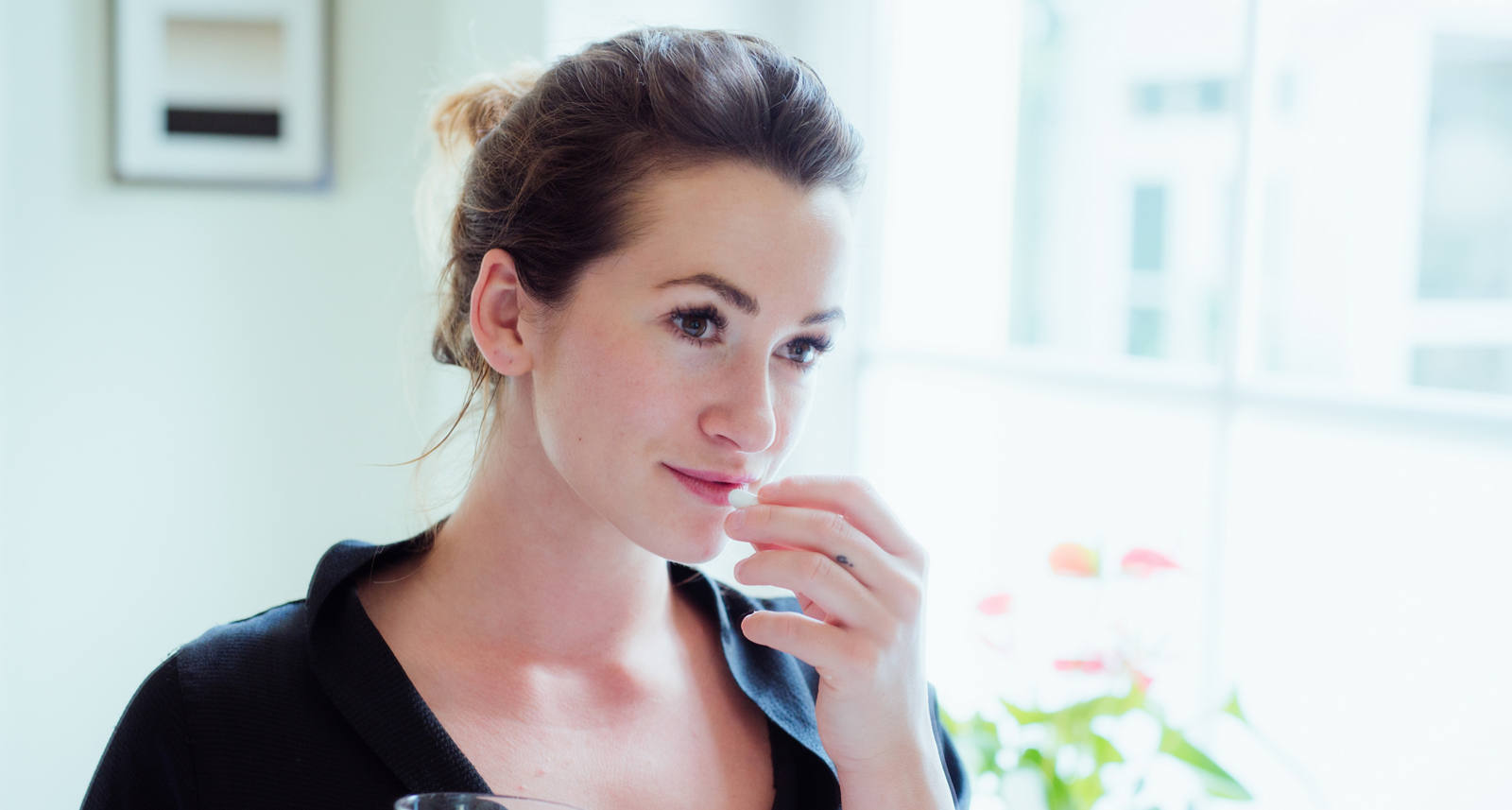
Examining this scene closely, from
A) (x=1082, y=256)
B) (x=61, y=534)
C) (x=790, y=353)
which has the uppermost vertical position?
(x=1082, y=256)

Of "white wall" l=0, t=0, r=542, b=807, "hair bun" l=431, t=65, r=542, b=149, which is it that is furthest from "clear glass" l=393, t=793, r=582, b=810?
"white wall" l=0, t=0, r=542, b=807

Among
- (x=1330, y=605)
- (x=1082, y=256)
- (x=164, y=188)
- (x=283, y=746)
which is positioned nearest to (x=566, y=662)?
(x=283, y=746)

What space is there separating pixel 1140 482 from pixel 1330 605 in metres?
0.36

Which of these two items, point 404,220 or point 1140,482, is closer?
point 1140,482

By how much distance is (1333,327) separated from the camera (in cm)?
176

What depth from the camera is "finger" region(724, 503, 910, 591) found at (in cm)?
90

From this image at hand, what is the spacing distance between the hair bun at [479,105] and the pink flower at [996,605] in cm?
98

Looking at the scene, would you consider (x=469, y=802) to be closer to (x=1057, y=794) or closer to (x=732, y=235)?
(x=732, y=235)

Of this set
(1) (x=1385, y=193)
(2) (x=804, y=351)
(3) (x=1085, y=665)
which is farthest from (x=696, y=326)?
(1) (x=1385, y=193)

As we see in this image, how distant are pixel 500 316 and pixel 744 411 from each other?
0.25 metres

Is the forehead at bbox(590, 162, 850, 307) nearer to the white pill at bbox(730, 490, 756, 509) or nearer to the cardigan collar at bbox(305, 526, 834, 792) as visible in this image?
the white pill at bbox(730, 490, 756, 509)

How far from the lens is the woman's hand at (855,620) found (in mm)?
Answer: 906

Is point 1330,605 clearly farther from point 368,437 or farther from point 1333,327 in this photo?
point 368,437

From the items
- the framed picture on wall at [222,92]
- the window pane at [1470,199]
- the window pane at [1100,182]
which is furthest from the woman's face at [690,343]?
the framed picture on wall at [222,92]
